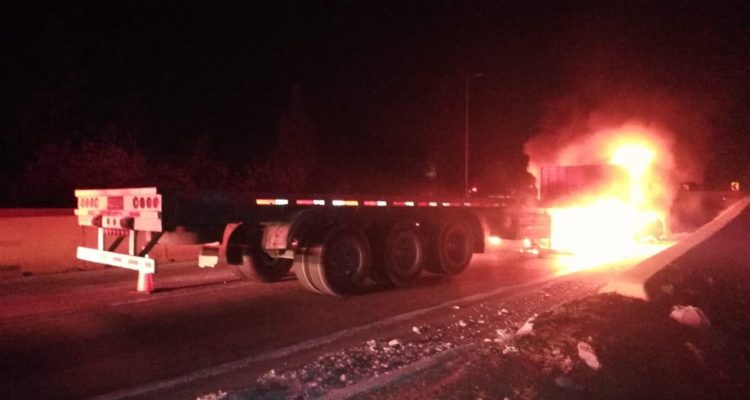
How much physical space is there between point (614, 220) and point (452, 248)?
28.3 ft

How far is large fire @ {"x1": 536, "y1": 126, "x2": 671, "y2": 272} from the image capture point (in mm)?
16719

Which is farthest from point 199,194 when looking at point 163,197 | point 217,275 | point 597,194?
point 597,194

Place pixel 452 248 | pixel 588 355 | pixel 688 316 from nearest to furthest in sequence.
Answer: pixel 588 355
pixel 688 316
pixel 452 248

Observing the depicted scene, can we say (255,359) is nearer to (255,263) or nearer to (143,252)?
(143,252)

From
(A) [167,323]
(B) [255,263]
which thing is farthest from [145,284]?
(A) [167,323]

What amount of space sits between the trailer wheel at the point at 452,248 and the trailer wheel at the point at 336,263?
1.90 metres

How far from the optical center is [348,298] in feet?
34.3

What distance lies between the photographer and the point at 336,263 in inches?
419

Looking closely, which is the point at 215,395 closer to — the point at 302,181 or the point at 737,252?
the point at 737,252

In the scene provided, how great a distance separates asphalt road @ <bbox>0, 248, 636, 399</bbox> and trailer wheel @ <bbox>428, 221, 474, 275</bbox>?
0.25 metres

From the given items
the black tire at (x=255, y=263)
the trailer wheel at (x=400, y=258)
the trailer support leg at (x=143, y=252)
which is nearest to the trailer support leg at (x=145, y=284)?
the trailer support leg at (x=143, y=252)

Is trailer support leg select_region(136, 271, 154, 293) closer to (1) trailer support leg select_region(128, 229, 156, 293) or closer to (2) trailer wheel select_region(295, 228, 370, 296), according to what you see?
(1) trailer support leg select_region(128, 229, 156, 293)

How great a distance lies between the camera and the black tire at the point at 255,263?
10474 mm

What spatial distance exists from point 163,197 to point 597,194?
48.1ft
